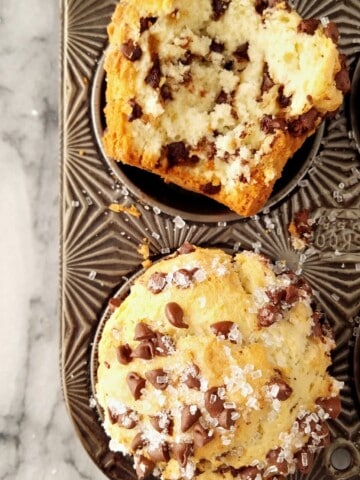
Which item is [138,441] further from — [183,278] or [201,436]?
[183,278]

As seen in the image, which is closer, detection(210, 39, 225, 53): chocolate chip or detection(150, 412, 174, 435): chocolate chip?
detection(150, 412, 174, 435): chocolate chip

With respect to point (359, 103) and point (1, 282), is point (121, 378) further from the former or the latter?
point (359, 103)

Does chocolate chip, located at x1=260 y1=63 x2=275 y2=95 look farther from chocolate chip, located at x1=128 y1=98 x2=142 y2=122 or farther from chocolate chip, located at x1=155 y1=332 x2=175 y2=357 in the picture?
chocolate chip, located at x1=155 y1=332 x2=175 y2=357

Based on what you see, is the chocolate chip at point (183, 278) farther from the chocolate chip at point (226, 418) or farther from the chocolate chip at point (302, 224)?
the chocolate chip at point (302, 224)

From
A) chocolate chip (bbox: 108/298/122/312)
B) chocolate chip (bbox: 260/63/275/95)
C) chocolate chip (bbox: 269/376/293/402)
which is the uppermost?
chocolate chip (bbox: 260/63/275/95)

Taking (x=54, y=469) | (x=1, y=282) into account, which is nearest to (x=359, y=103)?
(x=1, y=282)

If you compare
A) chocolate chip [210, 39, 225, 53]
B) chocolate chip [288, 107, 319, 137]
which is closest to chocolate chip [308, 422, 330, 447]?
chocolate chip [288, 107, 319, 137]

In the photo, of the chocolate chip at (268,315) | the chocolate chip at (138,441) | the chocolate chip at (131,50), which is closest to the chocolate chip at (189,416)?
the chocolate chip at (138,441)
